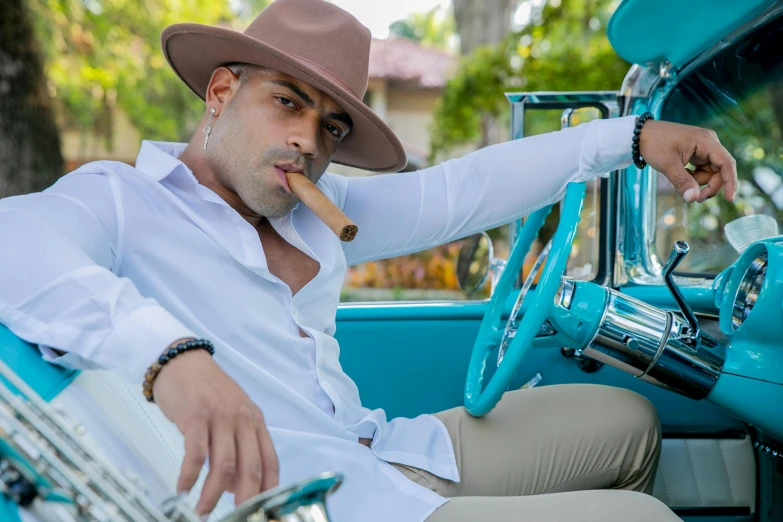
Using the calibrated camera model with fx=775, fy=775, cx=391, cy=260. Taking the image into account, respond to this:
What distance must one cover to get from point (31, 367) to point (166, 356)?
0.23 meters

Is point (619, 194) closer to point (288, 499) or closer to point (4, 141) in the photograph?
point (288, 499)

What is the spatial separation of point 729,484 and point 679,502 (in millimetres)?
133

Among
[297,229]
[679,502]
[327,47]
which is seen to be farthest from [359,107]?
[679,502]

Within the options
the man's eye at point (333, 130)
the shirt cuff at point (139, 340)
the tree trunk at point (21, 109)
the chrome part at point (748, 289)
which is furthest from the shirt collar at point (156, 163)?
the tree trunk at point (21, 109)

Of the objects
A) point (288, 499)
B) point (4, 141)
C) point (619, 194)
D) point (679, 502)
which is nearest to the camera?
point (288, 499)

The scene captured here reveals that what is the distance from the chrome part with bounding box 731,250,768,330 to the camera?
4.75 feet

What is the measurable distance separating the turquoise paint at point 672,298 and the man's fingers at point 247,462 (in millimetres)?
1287

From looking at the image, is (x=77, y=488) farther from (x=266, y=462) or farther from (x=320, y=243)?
(x=320, y=243)

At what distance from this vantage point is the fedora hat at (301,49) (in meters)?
1.56

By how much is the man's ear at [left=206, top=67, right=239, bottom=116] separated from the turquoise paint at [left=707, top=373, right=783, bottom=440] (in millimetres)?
1153

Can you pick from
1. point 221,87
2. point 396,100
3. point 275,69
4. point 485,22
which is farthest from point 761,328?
point 396,100

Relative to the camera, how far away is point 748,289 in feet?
4.84

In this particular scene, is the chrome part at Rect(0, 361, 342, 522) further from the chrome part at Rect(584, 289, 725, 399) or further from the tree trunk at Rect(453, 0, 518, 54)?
the tree trunk at Rect(453, 0, 518, 54)

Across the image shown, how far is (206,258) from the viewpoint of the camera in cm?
144
